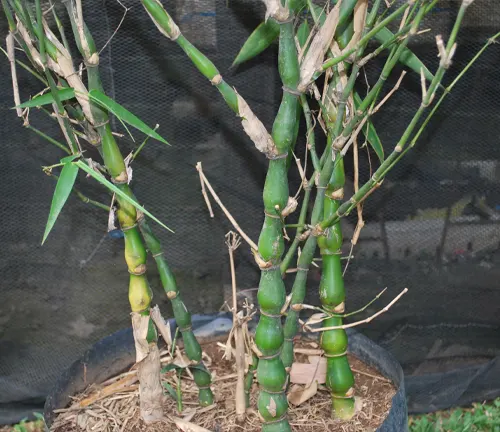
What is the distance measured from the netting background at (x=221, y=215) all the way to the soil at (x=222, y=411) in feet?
1.25

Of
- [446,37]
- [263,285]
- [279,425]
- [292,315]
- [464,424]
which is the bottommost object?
[464,424]

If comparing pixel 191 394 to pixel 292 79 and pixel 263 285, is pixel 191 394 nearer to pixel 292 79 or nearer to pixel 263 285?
pixel 263 285

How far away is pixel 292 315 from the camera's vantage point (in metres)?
0.96

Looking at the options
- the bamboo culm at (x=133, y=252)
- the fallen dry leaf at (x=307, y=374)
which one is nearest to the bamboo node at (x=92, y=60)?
the bamboo culm at (x=133, y=252)

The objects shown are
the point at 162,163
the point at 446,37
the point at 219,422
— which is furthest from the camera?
the point at 162,163

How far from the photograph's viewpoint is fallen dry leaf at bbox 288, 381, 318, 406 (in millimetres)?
1068

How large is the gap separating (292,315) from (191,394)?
30cm

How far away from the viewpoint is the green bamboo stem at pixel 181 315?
997 mm

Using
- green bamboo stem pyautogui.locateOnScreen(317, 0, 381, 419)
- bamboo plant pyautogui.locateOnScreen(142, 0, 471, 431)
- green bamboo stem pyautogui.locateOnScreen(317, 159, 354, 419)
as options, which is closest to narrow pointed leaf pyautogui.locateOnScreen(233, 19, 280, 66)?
bamboo plant pyautogui.locateOnScreen(142, 0, 471, 431)

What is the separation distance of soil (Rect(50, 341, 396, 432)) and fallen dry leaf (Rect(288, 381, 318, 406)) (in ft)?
0.04

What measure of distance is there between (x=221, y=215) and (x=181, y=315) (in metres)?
0.43

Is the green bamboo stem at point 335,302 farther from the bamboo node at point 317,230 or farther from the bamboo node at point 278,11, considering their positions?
the bamboo node at point 278,11

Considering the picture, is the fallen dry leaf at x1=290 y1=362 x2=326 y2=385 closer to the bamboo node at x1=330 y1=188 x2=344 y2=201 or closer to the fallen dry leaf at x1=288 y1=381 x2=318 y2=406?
the fallen dry leaf at x1=288 y1=381 x2=318 y2=406

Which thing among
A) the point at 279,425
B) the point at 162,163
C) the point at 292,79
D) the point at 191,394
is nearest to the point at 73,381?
the point at 191,394
